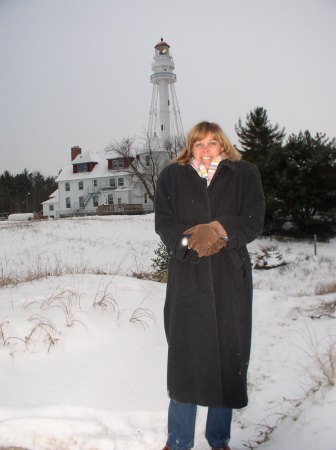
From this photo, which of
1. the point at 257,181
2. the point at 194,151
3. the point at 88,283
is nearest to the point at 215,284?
the point at 257,181

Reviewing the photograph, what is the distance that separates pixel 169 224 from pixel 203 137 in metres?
0.70

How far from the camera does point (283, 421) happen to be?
2.82 meters

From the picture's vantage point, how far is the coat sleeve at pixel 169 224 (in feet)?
8.21

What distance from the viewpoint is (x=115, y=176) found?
42344 millimetres

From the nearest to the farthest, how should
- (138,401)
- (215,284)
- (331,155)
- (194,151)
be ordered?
(215,284)
(194,151)
(138,401)
(331,155)

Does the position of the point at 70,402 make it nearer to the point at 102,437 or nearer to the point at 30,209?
the point at 102,437

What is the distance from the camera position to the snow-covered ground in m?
2.67

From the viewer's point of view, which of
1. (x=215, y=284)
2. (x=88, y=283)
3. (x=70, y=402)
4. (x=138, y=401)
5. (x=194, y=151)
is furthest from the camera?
(x=88, y=283)

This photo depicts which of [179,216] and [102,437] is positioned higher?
Result: [179,216]

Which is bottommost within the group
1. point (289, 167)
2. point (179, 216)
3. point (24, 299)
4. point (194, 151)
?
point (24, 299)

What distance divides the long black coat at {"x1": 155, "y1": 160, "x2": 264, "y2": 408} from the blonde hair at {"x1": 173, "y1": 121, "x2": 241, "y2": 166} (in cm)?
14

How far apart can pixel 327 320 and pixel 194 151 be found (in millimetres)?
3224

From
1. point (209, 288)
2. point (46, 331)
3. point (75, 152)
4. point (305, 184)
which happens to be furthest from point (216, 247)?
point (75, 152)

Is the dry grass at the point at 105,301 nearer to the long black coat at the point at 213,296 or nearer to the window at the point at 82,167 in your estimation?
the long black coat at the point at 213,296
